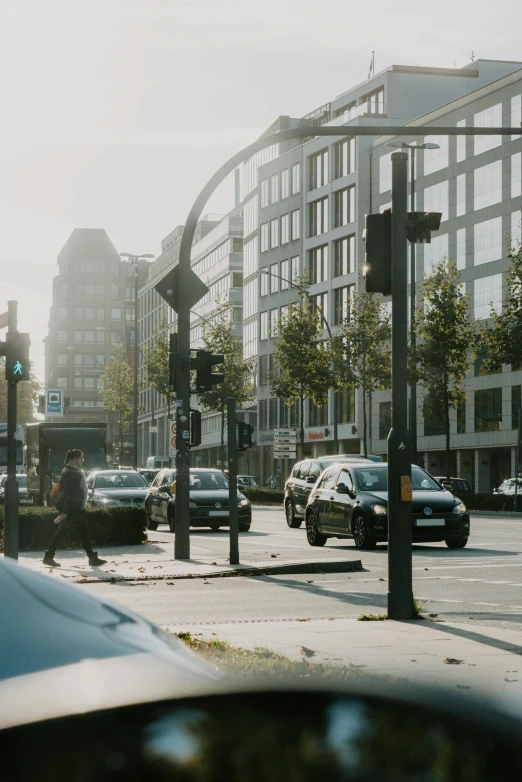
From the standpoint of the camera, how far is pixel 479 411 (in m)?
64.1

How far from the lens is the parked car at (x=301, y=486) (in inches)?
1232

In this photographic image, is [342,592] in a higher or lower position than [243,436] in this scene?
lower

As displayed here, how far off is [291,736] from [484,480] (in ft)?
214

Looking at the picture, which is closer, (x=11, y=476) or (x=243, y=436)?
(x=11, y=476)

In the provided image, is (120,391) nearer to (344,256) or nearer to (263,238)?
(263,238)

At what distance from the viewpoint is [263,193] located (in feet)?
297

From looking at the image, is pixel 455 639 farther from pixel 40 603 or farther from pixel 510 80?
pixel 510 80

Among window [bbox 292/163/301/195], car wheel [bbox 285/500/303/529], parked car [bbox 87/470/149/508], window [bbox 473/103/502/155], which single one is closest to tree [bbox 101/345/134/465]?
window [bbox 292/163/301/195]

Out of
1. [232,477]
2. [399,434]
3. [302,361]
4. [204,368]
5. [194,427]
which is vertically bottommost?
[232,477]

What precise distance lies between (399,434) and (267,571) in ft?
24.3

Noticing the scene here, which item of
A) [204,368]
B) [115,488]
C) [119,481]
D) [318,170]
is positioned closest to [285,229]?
[318,170]

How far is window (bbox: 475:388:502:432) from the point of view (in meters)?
62.2

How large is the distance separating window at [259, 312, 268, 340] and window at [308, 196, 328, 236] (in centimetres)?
926

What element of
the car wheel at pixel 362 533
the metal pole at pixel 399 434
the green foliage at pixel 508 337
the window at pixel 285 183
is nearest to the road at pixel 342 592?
the car wheel at pixel 362 533
